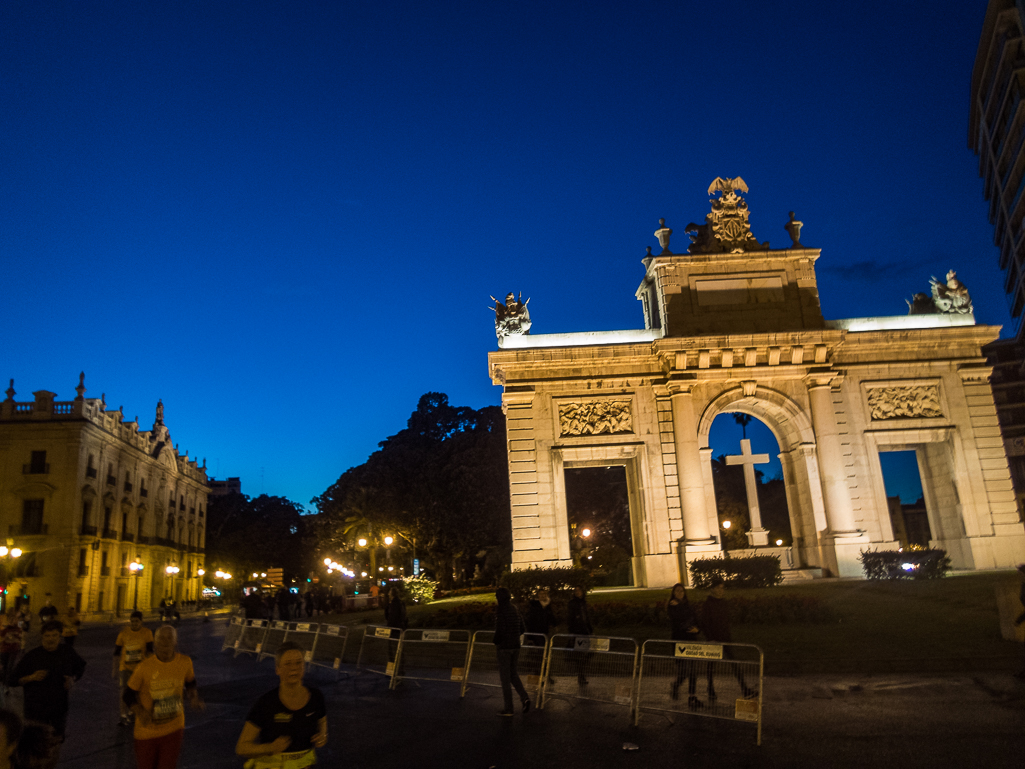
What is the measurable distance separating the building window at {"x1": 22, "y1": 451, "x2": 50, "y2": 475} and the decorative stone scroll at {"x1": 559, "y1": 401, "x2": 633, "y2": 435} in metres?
35.4

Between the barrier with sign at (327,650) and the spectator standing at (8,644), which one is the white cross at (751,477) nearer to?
the barrier with sign at (327,650)

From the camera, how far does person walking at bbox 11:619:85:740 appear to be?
7.09 meters

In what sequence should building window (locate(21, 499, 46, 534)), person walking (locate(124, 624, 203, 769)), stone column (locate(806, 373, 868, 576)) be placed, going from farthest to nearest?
building window (locate(21, 499, 46, 534)) < stone column (locate(806, 373, 868, 576)) < person walking (locate(124, 624, 203, 769))

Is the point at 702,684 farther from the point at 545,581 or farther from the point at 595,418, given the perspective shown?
the point at 595,418

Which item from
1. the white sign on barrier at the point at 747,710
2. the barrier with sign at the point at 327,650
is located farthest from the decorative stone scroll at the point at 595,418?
the white sign on barrier at the point at 747,710

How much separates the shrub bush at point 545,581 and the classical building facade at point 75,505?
28941 mm

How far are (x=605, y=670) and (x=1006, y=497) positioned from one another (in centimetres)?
2549

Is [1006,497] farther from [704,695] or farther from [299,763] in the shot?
[299,763]

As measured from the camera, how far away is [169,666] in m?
6.28

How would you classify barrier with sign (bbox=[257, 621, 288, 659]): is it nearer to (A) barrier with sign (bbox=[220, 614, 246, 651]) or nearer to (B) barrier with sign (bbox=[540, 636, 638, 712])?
(A) barrier with sign (bbox=[220, 614, 246, 651])

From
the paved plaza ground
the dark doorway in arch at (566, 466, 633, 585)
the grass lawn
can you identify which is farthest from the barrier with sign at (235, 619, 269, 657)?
the dark doorway in arch at (566, 466, 633, 585)

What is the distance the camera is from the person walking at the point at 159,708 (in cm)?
590

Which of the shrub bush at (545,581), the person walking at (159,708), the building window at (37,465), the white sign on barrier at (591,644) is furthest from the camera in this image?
the building window at (37,465)

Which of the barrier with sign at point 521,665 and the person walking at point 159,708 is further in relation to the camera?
the barrier with sign at point 521,665
